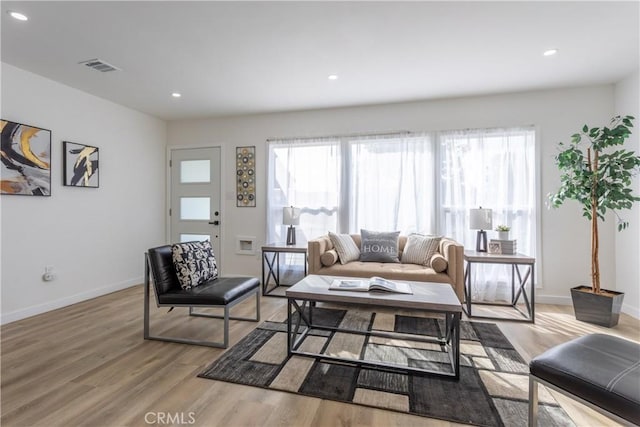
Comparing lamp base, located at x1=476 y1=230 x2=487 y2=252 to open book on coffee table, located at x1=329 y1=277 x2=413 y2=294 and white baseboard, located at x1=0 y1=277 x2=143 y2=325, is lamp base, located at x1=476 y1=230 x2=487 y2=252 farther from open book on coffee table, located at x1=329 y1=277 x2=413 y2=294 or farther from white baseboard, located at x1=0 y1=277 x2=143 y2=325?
white baseboard, located at x1=0 y1=277 x2=143 y2=325

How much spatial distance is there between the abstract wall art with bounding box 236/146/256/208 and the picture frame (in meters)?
3.20

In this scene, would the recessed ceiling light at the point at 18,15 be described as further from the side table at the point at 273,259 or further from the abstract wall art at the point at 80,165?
the side table at the point at 273,259

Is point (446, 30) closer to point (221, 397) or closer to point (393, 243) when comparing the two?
point (393, 243)

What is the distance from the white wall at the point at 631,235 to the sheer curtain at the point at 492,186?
819mm

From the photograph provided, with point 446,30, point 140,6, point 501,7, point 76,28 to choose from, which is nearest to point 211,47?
point 140,6

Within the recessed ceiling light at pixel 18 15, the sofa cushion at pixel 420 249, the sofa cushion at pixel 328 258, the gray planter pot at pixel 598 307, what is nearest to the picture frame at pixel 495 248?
the sofa cushion at pixel 420 249

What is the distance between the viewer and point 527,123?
363cm

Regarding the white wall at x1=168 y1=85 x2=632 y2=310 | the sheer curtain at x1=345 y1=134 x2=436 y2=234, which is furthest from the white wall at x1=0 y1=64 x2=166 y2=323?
the sheer curtain at x1=345 y1=134 x2=436 y2=234

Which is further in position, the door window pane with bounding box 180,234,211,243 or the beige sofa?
the door window pane with bounding box 180,234,211,243

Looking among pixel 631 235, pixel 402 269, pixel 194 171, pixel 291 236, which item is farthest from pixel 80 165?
pixel 631 235

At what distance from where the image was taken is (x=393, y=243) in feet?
Result: 12.0

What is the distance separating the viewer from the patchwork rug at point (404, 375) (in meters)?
1.67

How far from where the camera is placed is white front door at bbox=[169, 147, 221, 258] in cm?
472

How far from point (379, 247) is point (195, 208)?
302cm
